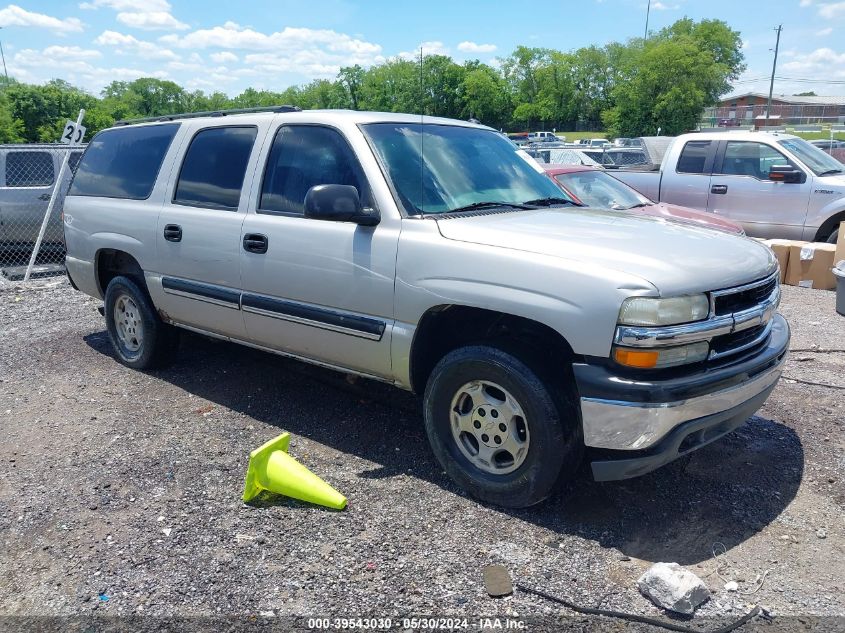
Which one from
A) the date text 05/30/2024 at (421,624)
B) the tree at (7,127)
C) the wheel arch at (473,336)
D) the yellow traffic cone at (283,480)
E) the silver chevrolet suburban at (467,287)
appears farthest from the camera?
the tree at (7,127)

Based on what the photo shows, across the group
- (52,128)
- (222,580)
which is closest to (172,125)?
(222,580)

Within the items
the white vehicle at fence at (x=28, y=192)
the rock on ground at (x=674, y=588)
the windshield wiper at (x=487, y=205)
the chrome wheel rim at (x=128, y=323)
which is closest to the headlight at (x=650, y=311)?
the rock on ground at (x=674, y=588)

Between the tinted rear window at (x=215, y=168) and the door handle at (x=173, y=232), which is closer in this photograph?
the tinted rear window at (x=215, y=168)

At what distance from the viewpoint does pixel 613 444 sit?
315 centimetres

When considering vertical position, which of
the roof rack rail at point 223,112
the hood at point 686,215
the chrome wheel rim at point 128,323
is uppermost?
the roof rack rail at point 223,112

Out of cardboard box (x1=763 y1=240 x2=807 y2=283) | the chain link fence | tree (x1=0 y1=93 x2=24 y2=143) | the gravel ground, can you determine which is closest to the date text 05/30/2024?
the gravel ground

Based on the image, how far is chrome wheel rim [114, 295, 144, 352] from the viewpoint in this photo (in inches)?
225

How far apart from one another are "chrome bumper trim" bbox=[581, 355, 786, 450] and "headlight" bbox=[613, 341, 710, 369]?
6.5 inches

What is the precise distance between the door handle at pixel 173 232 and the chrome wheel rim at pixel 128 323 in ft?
2.87

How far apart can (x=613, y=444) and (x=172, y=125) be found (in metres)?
4.07

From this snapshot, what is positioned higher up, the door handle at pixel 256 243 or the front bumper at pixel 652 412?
the door handle at pixel 256 243

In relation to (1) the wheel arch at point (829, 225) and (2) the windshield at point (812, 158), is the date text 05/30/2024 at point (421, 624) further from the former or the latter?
(2) the windshield at point (812, 158)

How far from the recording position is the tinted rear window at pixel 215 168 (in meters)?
4.68

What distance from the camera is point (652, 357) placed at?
3035mm
